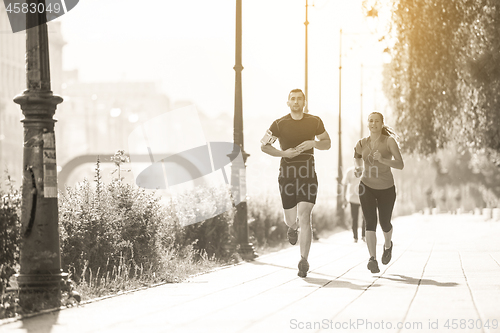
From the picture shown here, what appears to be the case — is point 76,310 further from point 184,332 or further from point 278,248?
point 278,248

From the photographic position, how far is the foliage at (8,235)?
7320mm

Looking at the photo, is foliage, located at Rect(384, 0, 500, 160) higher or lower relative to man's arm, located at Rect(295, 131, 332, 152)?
higher

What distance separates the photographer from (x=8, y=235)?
24.4 feet

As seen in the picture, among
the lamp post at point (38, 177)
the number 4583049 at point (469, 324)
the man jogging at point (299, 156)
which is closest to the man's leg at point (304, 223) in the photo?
the man jogging at point (299, 156)

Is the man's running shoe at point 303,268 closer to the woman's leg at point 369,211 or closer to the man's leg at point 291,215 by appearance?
the man's leg at point 291,215

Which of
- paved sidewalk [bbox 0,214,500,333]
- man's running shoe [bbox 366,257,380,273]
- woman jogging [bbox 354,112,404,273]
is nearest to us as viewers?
paved sidewalk [bbox 0,214,500,333]

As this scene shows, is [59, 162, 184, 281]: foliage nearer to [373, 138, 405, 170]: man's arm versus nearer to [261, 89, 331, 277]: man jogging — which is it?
[261, 89, 331, 277]: man jogging

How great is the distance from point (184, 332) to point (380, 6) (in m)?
9.19

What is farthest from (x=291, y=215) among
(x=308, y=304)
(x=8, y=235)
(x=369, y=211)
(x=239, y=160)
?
(x=239, y=160)

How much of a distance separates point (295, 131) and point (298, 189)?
27.2 inches

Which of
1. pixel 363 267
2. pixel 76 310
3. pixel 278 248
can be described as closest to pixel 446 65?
pixel 363 267

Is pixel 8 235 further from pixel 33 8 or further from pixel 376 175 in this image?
pixel 376 175

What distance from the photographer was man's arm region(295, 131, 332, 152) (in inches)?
378

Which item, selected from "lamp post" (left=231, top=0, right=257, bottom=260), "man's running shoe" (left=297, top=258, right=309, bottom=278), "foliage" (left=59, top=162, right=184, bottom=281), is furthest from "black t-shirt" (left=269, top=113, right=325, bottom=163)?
"lamp post" (left=231, top=0, right=257, bottom=260)
